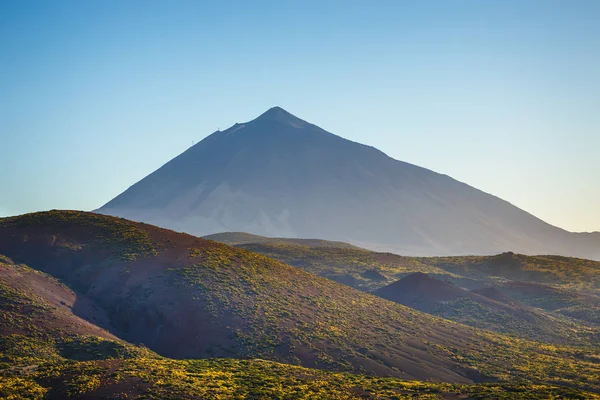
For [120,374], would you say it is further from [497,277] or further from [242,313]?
[497,277]

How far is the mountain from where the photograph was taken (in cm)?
5119

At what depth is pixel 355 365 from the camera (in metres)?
50.1

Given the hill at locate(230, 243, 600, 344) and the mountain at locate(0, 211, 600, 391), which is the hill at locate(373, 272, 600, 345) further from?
the mountain at locate(0, 211, 600, 391)

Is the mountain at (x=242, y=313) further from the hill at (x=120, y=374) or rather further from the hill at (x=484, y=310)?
the hill at (x=484, y=310)

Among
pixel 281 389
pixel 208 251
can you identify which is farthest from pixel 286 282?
pixel 281 389

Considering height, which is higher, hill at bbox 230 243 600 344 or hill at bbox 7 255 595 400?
hill at bbox 230 243 600 344

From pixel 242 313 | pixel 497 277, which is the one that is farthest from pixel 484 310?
pixel 242 313

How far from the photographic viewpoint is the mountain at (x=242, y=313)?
51188 millimetres

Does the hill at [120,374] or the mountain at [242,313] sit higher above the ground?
the mountain at [242,313]

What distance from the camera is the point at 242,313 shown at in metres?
56.3

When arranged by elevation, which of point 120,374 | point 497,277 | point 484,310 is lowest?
point 120,374

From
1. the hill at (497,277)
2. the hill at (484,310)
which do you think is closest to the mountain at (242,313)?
the hill at (484,310)

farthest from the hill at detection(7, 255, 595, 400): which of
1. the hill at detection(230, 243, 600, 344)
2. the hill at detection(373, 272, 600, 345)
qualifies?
the hill at detection(230, 243, 600, 344)

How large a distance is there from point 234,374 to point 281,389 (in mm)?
4491
